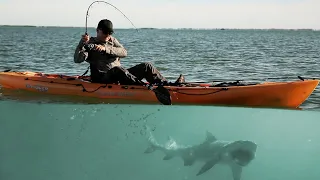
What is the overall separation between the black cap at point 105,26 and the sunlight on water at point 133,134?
231 cm

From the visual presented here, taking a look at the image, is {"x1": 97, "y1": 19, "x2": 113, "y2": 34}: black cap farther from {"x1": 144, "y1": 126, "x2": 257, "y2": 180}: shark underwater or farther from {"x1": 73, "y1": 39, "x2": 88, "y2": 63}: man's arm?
{"x1": 144, "y1": 126, "x2": 257, "y2": 180}: shark underwater

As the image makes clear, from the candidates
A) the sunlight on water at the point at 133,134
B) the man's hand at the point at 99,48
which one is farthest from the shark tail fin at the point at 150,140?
the man's hand at the point at 99,48

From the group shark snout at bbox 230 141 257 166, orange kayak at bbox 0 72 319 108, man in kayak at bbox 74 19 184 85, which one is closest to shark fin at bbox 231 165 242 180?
shark snout at bbox 230 141 257 166

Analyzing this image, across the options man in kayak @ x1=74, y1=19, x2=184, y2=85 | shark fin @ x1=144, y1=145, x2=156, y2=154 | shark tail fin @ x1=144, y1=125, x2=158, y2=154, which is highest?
man in kayak @ x1=74, y1=19, x2=184, y2=85

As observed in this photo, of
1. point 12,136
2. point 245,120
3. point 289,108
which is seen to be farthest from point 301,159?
point 12,136

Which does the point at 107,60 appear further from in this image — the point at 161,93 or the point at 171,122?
the point at 171,122

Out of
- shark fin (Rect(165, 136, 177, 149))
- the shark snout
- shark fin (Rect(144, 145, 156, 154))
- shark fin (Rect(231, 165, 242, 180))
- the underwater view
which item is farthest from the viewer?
shark fin (Rect(144, 145, 156, 154))

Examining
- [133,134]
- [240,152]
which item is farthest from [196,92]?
[133,134]

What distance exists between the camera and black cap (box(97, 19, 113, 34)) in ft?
29.4

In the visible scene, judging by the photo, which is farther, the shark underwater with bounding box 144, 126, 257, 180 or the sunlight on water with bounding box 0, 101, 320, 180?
the shark underwater with bounding box 144, 126, 257, 180

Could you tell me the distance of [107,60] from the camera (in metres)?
9.57

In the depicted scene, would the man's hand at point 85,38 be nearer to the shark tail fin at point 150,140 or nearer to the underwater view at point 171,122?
the underwater view at point 171,122

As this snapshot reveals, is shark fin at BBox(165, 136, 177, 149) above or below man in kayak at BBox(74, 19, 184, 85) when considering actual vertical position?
below

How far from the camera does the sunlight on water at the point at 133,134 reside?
1122 centimetres
